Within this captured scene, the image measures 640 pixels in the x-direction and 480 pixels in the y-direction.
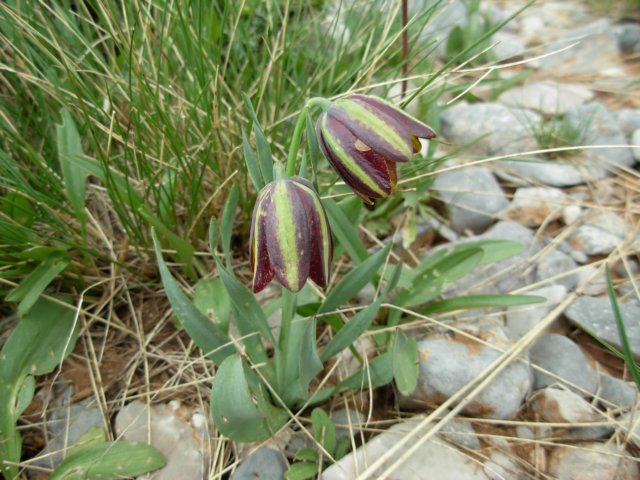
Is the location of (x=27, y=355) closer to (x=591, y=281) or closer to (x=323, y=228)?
(x=323, y=228)

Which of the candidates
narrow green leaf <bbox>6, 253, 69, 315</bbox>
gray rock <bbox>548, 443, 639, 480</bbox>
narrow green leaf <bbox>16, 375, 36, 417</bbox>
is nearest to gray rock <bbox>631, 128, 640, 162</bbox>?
gray rock <bbox>548, 443, 639, 480</bbox>

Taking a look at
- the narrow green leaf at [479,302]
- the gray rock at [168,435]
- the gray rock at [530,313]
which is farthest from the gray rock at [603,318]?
the gray rock at [168,435]

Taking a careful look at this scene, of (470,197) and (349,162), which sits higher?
(349,162)

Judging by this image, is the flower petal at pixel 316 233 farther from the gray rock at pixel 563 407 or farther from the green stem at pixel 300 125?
the gray rock at pixel 563 407

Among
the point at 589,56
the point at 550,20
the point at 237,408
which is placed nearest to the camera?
the point at 237,408

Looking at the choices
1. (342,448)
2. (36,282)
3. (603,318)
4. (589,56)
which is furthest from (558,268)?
(589,56)

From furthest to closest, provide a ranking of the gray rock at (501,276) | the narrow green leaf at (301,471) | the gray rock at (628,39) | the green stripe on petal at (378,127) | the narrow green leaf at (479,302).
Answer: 1. the gray rock at (628,39)
2. the gray rock at (501,276)
3. the narrow green leaf at (479,302)
4. the narrow green leaf at (301,471)
5. the green stripe on petal at (378,127)

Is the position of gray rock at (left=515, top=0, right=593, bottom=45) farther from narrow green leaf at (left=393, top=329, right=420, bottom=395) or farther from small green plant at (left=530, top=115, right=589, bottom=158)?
narrow green leaf at (left=393, top=329, right=420, bottom=395)
